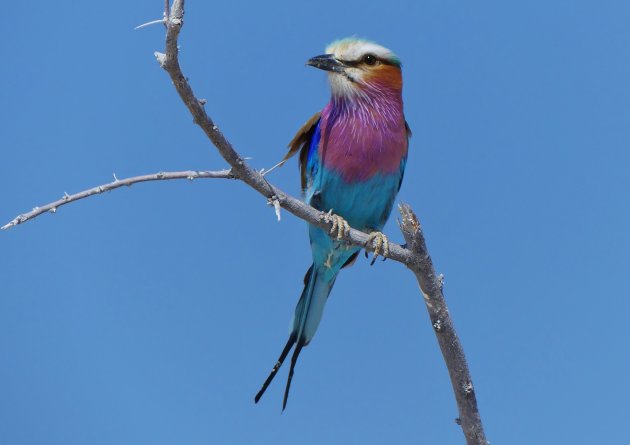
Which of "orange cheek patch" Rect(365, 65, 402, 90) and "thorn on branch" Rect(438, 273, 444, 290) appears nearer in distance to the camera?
"thorn on branch" Rect(438, 273, 444, 290)

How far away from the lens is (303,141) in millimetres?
3375

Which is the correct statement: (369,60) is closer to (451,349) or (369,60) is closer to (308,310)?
(308,310)

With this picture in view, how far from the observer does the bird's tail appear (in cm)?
318

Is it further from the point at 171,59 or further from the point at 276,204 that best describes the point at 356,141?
the point at 171,59

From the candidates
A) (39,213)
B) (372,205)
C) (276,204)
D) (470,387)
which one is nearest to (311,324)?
(372,205)

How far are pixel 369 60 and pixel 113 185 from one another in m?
1.52

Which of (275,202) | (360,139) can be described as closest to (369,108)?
(360,139)

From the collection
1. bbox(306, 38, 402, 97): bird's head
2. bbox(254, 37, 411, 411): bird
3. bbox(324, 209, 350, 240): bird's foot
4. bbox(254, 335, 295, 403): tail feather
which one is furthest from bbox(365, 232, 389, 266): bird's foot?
bbox(306, 38, 402, 97): bird's head

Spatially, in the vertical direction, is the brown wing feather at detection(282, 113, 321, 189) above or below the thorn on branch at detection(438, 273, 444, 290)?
above

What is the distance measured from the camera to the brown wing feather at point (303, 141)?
10.9ft

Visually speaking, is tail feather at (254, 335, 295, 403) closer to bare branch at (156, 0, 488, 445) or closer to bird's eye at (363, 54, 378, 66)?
bare branch at (156, 0, 488, 445)

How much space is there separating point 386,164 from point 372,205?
0.18m

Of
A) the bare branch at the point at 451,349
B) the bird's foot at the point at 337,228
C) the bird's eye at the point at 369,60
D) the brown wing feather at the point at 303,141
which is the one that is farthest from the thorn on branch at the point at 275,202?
the bird's eye at the point at 369,60

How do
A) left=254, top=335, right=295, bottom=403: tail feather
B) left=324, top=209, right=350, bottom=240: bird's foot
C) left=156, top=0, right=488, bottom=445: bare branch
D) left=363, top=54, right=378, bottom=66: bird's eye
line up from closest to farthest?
left=156, top=0, right=488, bottom=445: bare branch < left=324, top=209, right=350, bottom=240: bird's foot < left=254, top=335, right=295, bottom=403: tail feather < left=363, top=54, right=378, bottom=66: bird's eye
